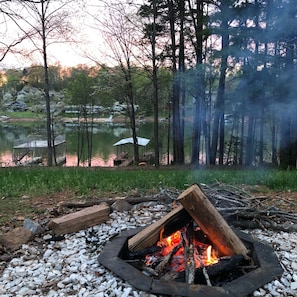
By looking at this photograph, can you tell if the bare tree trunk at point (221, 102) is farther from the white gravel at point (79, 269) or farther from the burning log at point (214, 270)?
the burning log at point (214, 270)

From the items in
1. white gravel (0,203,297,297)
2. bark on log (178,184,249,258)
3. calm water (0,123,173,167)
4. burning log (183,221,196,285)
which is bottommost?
calm water (0,123,173,167)

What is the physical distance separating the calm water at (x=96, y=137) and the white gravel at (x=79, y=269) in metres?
15.6

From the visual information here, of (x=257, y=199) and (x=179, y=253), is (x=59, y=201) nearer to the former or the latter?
(x=179, y=253)

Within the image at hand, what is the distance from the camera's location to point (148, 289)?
7.16 ft

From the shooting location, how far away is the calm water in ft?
75.8

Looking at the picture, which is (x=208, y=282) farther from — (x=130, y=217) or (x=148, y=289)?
(x=130, y=217)

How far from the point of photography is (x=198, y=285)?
2.18 metres

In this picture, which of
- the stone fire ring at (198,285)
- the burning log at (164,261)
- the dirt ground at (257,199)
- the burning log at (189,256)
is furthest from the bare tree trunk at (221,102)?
the burning log at (164,261)

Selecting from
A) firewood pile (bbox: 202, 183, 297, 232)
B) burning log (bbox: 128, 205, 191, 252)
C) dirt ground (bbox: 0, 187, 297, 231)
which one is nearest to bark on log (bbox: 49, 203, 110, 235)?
dirt ground (bbox: 0, 187, 297, 231)

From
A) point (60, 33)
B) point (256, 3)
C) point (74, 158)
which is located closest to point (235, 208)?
point (256, 3)

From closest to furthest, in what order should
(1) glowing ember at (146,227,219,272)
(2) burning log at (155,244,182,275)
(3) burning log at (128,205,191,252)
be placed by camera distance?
1. (2) burning log at (155,244,182,275)
2. (1) glowing ember at (146,227,219,272)
3. (3) burning log at (128,205,191,252)

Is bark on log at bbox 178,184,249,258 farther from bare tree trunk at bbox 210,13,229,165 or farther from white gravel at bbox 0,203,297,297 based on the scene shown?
bare tree trunk at bbox 210,13,229,165

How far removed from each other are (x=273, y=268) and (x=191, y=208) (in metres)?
0.79

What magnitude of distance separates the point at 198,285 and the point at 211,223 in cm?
60
